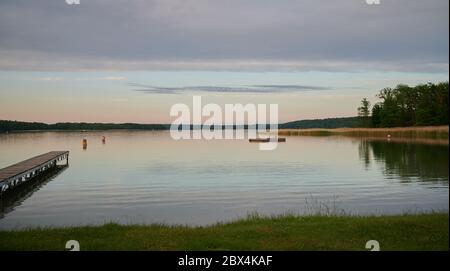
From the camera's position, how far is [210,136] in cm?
12394

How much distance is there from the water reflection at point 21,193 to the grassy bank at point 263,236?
803 centimetres

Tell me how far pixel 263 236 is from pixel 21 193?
57.3 ft

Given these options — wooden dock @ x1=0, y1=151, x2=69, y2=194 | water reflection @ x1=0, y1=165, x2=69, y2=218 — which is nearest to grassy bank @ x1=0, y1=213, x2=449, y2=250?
water reflection @ x1=0, y1=165, x2=69, y2=218

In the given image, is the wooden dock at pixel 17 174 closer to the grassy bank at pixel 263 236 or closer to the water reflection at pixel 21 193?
the water reflection at pixel 21 193

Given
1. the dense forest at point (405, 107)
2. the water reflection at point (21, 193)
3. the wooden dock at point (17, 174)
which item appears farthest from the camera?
the dense forest at point (405, 107)

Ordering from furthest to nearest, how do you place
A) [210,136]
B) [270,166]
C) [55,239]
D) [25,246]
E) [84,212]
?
[210,136] → [270,166] → [84,212] → [55,239] → [25,246]

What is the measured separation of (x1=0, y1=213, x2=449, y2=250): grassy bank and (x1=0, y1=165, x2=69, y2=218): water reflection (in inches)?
316

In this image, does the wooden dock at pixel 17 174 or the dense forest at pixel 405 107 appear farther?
the dense forest at pixel 405 107

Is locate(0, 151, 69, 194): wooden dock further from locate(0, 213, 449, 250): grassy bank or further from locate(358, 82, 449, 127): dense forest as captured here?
locate(358, 82, 449, 127): dense forest

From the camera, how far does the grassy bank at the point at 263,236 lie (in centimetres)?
983

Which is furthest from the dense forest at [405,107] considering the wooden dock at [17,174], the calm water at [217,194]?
the wooden dock at [17,174]
